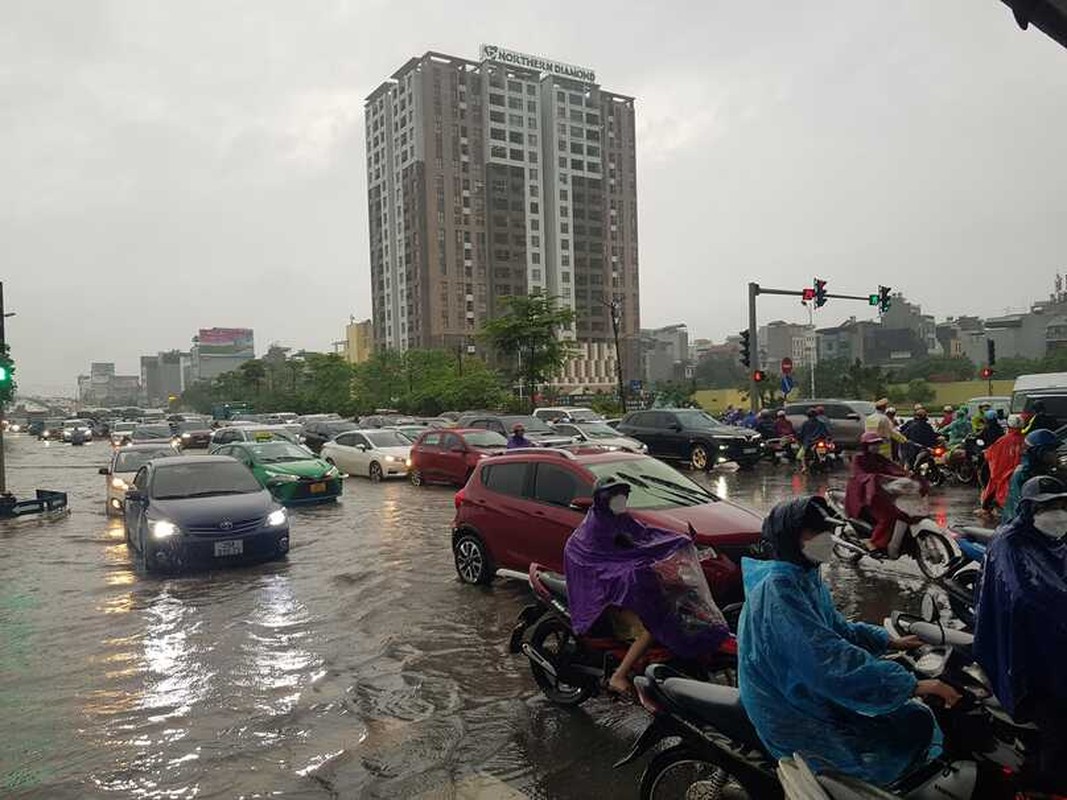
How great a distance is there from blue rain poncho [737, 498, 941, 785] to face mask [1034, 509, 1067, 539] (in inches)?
36.8

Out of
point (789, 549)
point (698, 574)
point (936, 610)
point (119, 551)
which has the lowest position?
point (119, 551)

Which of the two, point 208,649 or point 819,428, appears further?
point 819,428

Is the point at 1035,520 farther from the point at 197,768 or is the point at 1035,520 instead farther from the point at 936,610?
the point at 197,768

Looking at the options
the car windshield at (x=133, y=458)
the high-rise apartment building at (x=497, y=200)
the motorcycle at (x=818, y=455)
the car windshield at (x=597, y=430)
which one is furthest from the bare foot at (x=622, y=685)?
the high-rise apartment building at (x=497, y=200)

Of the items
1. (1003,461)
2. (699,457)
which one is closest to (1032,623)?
(1003,461)

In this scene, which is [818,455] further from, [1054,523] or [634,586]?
[1054,523]

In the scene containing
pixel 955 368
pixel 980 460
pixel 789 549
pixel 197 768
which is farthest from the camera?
pixel 955 368

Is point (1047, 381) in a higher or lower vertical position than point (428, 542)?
higher

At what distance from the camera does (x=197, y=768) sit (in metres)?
4.93

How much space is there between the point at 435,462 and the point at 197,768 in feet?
52.3

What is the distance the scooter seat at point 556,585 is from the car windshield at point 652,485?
83.1 inches

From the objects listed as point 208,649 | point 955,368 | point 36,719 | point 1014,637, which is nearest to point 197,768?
point 36,719

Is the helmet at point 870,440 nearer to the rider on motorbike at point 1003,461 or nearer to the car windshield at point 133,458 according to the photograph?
the rider on motorbike at point 1003,461

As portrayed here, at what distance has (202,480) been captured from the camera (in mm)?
11555
